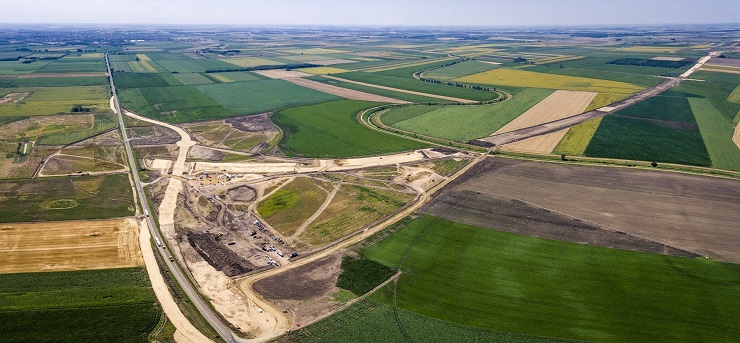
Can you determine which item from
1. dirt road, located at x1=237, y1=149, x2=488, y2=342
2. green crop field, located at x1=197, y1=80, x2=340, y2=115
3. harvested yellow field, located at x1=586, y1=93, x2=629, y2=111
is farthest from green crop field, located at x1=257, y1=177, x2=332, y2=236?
harvested yellow field, located at x1=586, y1=93, x2=629, y2=111

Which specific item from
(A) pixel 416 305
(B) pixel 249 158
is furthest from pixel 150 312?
(B) pixel 249 158

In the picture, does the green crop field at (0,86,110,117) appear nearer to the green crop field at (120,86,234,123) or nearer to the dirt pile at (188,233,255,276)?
the green crop field at (120,86,234,123)

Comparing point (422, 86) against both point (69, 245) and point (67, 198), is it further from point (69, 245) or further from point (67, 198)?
point (69, 245)

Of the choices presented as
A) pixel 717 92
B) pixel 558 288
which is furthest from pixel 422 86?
pixel 558 288

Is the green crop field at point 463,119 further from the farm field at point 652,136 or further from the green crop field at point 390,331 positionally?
the green crop field at point 390,331

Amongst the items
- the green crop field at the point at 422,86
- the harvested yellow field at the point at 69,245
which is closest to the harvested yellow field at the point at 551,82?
the green crop field at the point at 422,86
